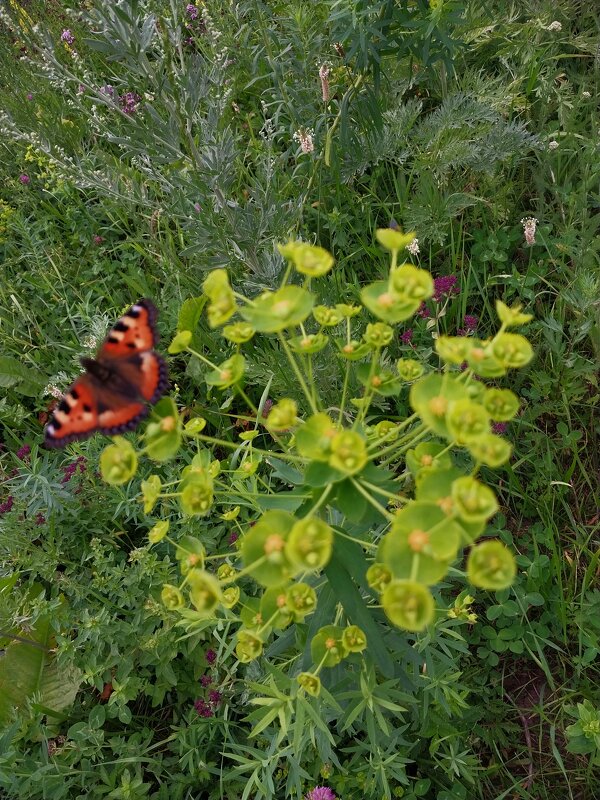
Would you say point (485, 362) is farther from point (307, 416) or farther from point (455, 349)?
point (307, 416)

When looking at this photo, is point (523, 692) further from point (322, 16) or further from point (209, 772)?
point (322, 16)

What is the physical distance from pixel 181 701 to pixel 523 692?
121 cm

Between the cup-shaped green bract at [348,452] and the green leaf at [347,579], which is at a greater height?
the cup-shaped green bract at [348,452]

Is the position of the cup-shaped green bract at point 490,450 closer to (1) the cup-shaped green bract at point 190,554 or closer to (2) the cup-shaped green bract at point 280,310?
(2) the cup-shaped green bract at point 280,310

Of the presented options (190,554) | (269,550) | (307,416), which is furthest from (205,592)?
(307,416)

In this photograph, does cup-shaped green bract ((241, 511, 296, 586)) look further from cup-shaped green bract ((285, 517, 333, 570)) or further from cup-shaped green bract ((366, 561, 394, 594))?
cup-shaped green bract ((366, 561, 394, 594))

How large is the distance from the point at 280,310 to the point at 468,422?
397 mm

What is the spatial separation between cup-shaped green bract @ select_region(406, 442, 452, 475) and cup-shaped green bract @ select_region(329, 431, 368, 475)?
0.19 meters

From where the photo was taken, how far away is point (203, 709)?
1987 mm

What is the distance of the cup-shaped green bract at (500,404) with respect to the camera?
3.26 ft

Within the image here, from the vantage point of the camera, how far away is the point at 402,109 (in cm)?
264

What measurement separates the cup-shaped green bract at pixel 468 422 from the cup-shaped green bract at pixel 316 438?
0.71 ft

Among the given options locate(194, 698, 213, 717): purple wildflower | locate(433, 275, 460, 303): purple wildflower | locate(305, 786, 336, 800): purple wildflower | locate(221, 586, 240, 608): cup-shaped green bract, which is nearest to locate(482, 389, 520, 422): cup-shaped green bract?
locate(221, 586, 240, 608): cup-shaped green bract

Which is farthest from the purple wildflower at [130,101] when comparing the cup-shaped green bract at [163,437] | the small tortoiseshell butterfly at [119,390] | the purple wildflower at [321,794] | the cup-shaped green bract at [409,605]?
the purple wildflower at [321,794]
